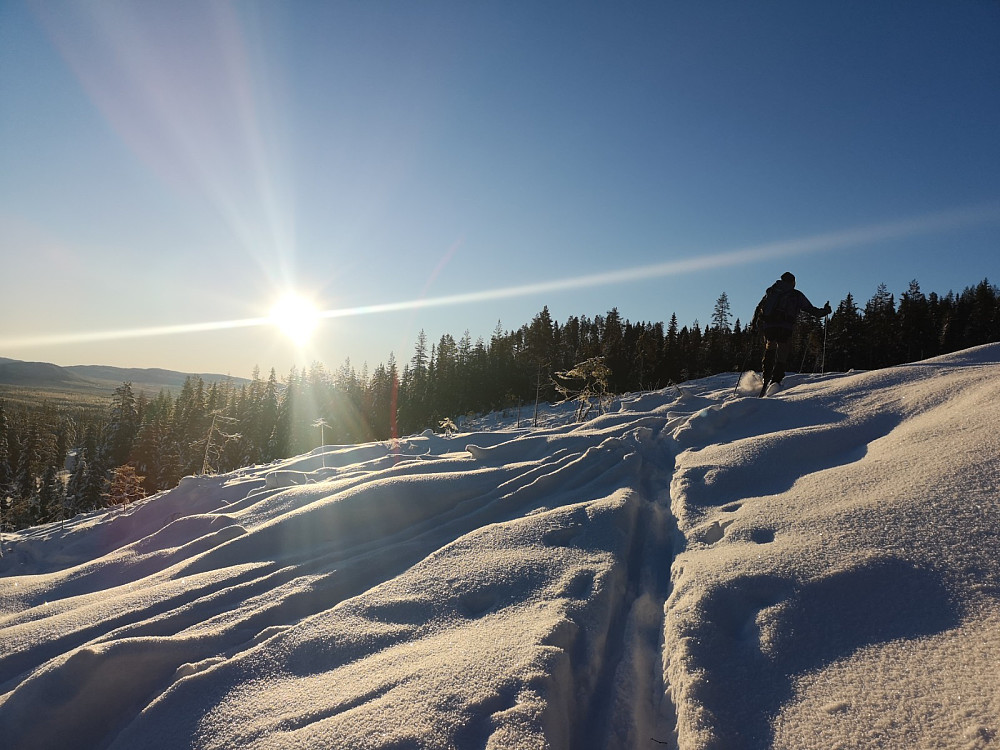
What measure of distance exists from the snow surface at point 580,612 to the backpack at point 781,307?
2.96 m

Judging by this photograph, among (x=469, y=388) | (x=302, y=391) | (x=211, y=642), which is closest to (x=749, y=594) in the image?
(x=211, y=642)

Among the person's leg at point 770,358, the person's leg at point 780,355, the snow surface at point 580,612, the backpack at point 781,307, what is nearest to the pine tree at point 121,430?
the snow surface at point 580,612

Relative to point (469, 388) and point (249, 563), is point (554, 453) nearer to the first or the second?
point (249, 563)

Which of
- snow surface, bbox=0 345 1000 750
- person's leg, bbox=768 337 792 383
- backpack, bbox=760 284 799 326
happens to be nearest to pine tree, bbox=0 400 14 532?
snow surface, bbox=0 345 1000 750

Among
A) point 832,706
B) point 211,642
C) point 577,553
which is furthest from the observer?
point 577,553

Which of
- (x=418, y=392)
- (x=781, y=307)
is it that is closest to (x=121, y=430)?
(x=418, y=392)

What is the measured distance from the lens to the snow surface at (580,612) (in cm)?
191

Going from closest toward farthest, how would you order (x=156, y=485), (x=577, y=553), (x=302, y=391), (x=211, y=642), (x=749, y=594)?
1. (x=749, y=594)
2. (x=211, y=642)
3. (x=577, y=553)
4. (x=156, y=485)
5. (x=302, y=391)

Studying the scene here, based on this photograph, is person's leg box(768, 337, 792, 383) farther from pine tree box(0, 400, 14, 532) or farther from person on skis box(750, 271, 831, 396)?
pine tree box(0, 400, 14, 532)

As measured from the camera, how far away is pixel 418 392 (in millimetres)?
63531

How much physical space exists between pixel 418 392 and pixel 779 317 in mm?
58326

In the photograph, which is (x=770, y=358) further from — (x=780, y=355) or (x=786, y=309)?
(x=786, y=309)

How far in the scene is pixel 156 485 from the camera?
42000 mm

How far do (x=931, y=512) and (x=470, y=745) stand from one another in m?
2.95
